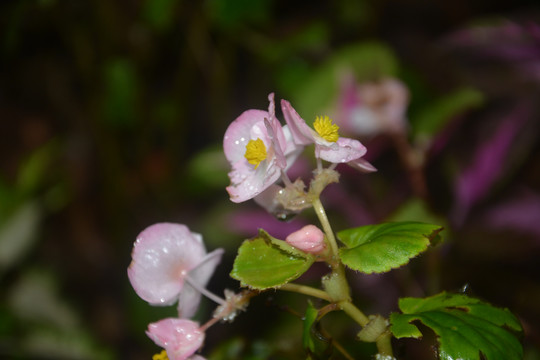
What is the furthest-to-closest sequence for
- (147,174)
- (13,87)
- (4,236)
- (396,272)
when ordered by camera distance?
(13,87) < (147,174) < (4,236) < (396,272)

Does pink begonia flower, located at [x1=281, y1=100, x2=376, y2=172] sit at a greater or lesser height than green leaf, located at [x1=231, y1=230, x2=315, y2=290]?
greater

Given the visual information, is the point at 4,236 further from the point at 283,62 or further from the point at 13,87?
the point at 283,62

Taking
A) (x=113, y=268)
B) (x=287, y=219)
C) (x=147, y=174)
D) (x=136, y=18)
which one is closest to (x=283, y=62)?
(x=136, y=18)

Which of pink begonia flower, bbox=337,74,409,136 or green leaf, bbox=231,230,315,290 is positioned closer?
green leaf, bbox=231,230,315,290

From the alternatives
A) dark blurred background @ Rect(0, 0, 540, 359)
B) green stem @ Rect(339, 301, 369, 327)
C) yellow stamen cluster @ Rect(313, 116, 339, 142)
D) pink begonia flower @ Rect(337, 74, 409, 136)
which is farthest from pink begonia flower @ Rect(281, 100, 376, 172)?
pink begonia flower @ Rect(337, 74, 409, 136)

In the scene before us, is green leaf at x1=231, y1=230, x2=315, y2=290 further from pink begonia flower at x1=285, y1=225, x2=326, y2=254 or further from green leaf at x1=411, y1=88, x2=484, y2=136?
green leaf at x1=411, y1=88, x2=484, y2=136

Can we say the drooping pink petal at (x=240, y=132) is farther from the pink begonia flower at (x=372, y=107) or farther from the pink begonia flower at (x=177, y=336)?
the pink begonia flower at (x=372, y=107)
